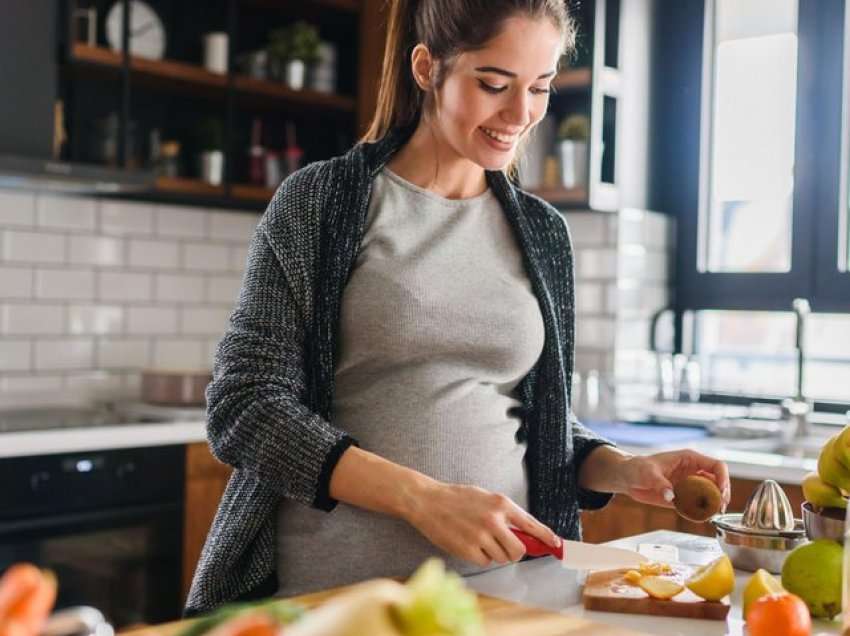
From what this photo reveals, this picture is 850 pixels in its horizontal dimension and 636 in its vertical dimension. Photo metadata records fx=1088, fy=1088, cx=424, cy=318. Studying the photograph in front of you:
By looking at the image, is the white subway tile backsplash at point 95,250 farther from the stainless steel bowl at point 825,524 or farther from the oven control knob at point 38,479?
the stainless steel bowl at point 825,524

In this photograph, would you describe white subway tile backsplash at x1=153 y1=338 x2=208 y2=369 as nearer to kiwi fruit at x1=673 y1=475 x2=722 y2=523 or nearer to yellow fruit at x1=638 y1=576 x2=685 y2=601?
kiwi fruit at x1=673 y1=475 x2=722 y2=523

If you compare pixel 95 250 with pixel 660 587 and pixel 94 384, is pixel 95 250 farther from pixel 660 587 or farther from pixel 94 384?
pixel 660 587

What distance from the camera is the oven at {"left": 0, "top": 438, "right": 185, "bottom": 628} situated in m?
2.64

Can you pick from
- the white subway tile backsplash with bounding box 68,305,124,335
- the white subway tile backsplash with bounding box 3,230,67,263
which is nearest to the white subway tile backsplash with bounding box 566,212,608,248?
the white subway tile backsplash with bounding box 68,305,124,335

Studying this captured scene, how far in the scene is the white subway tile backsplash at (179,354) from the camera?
11.7 ft

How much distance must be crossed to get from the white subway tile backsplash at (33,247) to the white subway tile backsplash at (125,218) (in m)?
0.16

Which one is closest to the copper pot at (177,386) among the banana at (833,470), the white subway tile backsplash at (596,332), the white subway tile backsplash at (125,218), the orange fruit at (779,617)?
the white subway tile backsplash at (125,218)

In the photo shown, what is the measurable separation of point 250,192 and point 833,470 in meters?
2.61

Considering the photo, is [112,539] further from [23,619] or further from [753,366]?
[23,619]

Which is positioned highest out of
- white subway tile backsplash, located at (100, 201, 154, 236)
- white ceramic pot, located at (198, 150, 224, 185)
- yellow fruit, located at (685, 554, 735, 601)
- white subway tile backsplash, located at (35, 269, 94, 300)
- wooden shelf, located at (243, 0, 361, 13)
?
wooden shelf, located at (243, 0, 361, 13)

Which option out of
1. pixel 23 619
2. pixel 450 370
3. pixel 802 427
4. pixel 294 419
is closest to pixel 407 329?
pixel 450 370

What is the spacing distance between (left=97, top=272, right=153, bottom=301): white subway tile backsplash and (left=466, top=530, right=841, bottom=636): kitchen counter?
227 cm

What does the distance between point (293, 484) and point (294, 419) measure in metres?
0.08

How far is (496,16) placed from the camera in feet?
4.59
